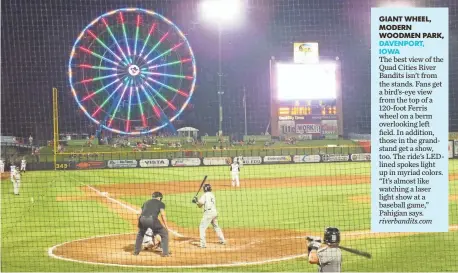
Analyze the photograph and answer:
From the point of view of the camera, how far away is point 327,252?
594 cm

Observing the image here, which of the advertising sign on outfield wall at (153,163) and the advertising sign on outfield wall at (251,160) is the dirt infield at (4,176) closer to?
the advertising sign on outfield wall at (153,163)

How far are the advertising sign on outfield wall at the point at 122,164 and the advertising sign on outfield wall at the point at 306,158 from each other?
9.77m

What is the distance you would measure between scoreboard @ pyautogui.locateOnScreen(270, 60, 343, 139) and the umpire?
1186 inches

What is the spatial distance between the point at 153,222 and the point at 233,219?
5.59 m

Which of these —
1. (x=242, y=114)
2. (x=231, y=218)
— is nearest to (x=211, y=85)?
(x=242, y=114)

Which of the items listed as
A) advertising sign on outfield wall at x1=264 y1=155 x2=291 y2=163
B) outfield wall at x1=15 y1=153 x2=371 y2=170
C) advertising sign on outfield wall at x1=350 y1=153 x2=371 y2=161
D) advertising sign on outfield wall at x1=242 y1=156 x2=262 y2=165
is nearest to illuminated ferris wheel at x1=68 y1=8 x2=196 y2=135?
outfield wall at x1=15 y1=153 x2=371 y2=170

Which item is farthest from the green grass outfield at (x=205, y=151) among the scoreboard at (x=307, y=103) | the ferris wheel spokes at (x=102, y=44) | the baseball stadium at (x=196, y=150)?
the ferris wheel spokes at (x=102, y=44)

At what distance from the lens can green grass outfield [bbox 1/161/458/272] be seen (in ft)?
32.4

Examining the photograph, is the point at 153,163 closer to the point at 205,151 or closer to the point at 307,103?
the point at 205,151

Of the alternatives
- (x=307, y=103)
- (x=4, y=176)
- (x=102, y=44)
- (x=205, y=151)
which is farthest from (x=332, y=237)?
(x=307, y=103)

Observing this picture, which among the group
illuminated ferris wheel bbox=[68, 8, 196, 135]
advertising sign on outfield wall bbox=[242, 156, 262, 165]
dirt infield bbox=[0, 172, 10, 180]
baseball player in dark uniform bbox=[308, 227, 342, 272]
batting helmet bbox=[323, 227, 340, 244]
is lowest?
dirt infield bbox=[0, 172, 10, 180]

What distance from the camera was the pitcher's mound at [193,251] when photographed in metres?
9.90

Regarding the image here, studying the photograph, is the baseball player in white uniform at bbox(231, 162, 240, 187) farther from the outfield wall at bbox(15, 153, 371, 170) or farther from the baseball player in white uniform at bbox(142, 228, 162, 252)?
the baseball player in white uniform at bbox(142, 228, 162, 252)

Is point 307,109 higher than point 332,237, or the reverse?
point 307,109
